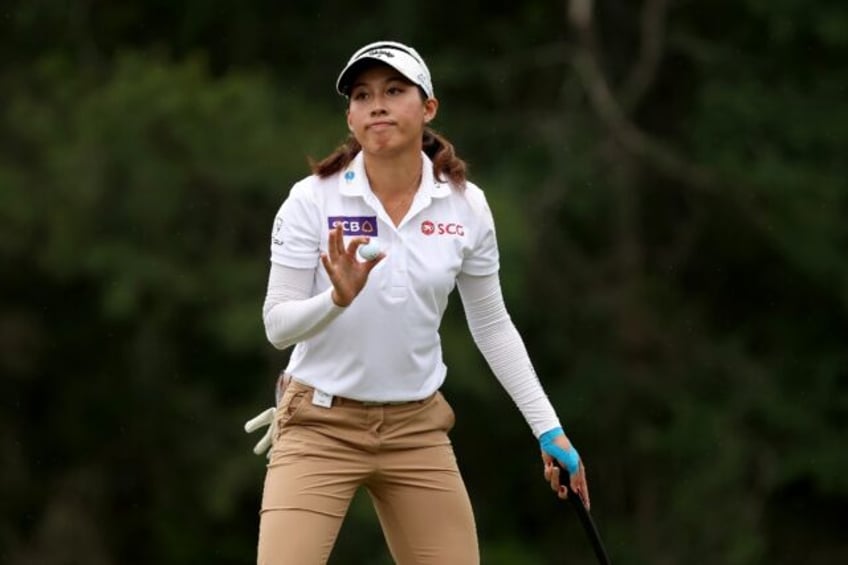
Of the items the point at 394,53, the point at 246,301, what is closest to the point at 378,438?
the point at 394,53

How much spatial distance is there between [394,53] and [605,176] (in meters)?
9.87

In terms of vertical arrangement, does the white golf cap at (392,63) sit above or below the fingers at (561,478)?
above

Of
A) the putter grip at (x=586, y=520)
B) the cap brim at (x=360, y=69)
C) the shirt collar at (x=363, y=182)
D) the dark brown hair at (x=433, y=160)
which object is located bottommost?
the putter grip at (x=586, y=520)

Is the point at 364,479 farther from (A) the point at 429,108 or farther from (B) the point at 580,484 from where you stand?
(A) the point at 429,108

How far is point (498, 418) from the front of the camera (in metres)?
14.6

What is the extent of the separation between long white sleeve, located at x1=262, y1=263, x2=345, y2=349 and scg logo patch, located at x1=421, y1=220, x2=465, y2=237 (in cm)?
29

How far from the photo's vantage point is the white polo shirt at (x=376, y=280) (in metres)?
4.71

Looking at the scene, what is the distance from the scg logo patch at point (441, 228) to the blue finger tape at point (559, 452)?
22.5 inches

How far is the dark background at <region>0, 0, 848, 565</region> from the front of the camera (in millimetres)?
13711

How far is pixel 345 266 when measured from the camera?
14.4 ft

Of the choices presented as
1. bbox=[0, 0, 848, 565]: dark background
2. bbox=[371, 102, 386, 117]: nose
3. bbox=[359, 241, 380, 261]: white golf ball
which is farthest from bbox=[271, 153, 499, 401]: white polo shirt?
bbox=[0, 0, 848, 565]: dark background

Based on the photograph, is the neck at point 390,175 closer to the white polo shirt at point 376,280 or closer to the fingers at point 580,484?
the white polo shirt at point 376,280

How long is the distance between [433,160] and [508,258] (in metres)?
8.40

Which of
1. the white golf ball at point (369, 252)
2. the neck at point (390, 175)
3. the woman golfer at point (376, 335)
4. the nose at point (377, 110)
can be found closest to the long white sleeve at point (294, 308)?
the woman golfer at point (376, 335)
